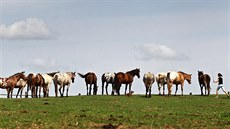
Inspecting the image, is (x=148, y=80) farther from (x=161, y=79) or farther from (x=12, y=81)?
(x=12, y=81)

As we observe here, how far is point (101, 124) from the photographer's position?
18469 millimetres

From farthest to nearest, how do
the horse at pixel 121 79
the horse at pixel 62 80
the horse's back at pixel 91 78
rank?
the horse's back at pixel 91 78, the horse at pixel 121 79, the horse at pixel 62 80

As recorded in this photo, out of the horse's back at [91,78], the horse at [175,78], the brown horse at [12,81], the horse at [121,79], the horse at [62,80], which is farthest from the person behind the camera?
the horse's back at [91,78]

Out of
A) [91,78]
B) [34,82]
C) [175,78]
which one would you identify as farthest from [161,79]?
[34,82]

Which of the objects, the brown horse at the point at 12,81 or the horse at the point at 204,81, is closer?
the brown horse at the point at 12,81

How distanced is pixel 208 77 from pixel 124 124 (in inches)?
1422

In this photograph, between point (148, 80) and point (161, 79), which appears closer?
point (148, 80)

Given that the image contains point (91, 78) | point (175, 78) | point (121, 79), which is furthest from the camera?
point (91, 78)

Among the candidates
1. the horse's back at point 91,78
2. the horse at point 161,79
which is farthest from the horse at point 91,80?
the horse at point 161,79

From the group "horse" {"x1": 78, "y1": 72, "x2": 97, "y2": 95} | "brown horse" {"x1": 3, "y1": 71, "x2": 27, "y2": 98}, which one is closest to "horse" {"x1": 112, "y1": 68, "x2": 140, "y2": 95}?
"horse" {"x1": 78, "y1": 72, "x2": 97, "y2": 95}

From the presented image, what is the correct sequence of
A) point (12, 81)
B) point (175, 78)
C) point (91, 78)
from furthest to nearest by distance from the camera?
point (91, 78)
point (175, 78)
point (12, 81)

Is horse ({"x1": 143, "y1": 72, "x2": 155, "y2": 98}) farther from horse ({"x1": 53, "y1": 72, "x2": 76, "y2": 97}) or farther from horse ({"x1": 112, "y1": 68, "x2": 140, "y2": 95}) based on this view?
horse ({"x1": 53, "y1": 72, "x2": 76, "y2": 97})

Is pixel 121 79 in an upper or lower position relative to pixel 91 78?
lower

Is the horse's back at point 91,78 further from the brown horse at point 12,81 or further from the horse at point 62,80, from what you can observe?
the brown horse at point 12,81
